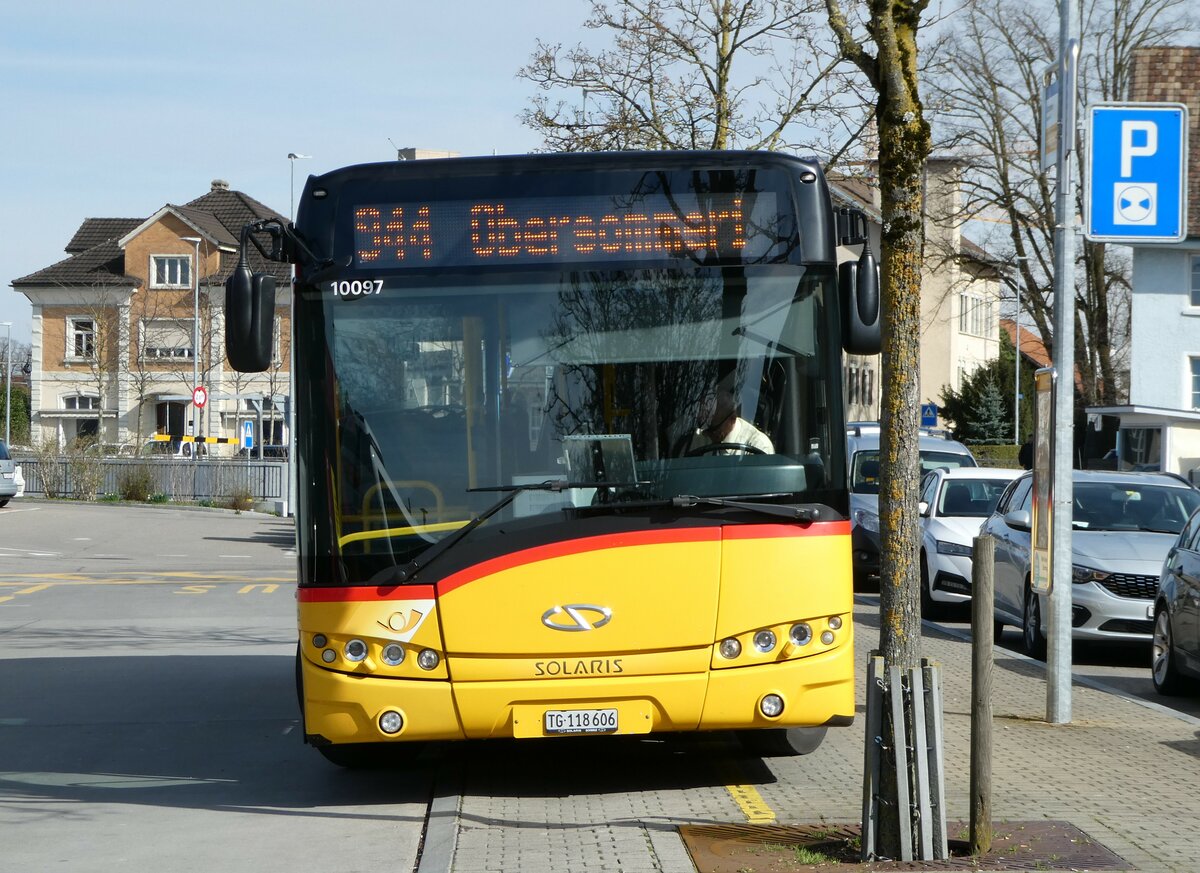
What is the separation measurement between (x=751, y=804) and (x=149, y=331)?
65116mm

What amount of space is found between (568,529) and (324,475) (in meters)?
1.15

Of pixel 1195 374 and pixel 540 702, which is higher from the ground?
pixel 1195 374

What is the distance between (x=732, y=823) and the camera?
715 cm

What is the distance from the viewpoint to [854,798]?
770 cm

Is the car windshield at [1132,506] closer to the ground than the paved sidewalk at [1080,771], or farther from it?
farther from it

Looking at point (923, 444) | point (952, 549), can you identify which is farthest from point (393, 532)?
point (923, 444)

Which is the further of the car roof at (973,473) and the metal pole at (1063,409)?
the car roof at (973,473)

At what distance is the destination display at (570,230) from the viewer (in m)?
7.88

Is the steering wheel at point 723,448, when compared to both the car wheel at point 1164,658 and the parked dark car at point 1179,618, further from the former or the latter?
the car wheel at point 1164,658

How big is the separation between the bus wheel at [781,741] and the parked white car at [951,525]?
8.64 metres

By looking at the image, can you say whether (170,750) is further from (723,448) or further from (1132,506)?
(1132,506)

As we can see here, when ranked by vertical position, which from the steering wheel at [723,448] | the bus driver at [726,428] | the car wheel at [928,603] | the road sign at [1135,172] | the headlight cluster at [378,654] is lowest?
the car wheel at [928,603]

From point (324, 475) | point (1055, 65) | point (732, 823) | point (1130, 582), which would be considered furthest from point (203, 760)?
point (1130, 582)

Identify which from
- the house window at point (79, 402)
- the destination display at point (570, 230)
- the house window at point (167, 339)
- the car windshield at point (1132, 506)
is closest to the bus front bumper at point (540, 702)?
the destination display at point (570, 230)
